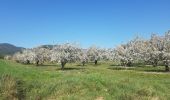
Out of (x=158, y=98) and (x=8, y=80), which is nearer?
(x=158, y=98)

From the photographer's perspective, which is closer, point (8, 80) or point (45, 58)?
point (8, 80)

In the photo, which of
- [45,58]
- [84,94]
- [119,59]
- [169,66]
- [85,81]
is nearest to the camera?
[84,94]

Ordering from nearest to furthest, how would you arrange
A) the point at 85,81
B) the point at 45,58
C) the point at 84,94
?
the point at 84,94, the point at 85,81, the point at 45,58

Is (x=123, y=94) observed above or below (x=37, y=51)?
below

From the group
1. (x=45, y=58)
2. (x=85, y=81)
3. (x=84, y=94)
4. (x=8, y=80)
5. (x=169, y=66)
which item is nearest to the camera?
(x=84, y=94)

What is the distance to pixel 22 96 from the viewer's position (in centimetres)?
2789

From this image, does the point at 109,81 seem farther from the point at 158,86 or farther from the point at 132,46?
the point at 132,46

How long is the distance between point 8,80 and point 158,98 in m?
14.0

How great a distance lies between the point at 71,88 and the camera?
26656mm

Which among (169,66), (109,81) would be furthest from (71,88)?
(169,66)

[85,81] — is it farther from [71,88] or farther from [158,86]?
[158,86]

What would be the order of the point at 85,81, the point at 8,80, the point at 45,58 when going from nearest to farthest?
the point at 85,81, the point at 8,80, the point at 45,58

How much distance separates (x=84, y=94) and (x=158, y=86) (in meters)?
7.85

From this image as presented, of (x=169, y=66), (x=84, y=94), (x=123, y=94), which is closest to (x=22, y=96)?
(x=84, y=94)
